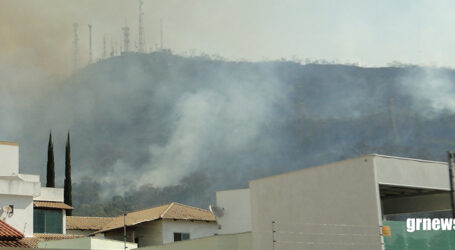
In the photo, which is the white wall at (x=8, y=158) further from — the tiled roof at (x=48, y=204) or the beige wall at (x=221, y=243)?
the beige wall at (x=221, y=243)

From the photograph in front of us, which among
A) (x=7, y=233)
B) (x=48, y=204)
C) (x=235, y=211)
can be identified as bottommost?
(x=7, y=233)

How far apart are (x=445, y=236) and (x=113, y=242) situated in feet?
92.9

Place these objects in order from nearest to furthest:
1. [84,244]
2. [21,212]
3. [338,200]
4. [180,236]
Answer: [338,200], [84,244], [21,212], [180,236]

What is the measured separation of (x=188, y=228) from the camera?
60750mm

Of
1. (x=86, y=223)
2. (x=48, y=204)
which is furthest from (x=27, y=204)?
(x=86, y=223)

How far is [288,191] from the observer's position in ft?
109

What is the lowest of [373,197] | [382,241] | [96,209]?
[382,241]

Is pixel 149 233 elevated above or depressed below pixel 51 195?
below

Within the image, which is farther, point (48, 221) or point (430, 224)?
point (48, 221)

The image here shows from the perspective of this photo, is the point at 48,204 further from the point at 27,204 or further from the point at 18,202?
the point at 18,202

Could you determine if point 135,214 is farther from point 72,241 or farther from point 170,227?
point 72,241

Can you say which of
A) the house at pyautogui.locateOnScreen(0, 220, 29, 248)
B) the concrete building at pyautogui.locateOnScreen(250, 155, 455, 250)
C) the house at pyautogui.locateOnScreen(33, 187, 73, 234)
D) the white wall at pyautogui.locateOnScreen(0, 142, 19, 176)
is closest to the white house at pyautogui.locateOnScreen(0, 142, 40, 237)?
the white wall at pyautogui.locateOnScreen(0, 142, 19, 176)

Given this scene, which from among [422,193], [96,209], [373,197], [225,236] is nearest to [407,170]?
[373,197]

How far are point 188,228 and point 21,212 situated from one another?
54.8 feet
